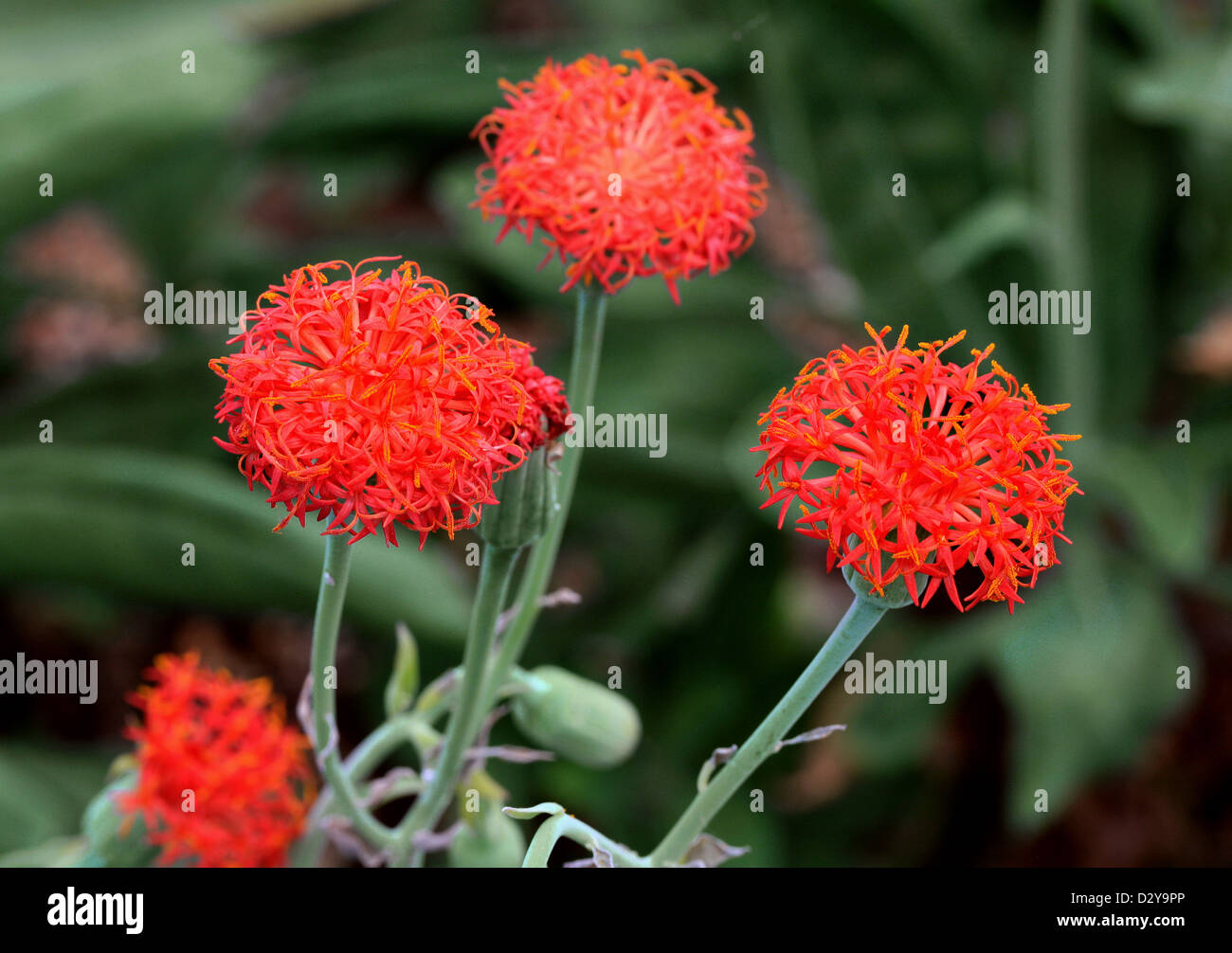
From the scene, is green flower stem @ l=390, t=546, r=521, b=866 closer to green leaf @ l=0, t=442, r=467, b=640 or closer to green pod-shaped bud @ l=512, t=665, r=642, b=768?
green pod-shaped bud @ l=512, t=665, r=642, b=768

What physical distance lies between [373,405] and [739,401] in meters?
0.67

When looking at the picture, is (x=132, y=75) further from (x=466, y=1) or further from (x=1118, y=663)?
(x=1118, y=663)

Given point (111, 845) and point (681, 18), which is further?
point (681, 18)

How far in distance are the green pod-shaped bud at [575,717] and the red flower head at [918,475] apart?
123 mm

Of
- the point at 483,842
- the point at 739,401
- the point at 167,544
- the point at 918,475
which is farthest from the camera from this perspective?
the point at 739,401

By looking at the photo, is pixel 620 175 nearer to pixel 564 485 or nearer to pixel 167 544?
pixel 564 485

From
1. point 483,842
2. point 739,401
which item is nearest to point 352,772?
point 483,842

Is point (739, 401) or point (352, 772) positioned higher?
point (739, 401)

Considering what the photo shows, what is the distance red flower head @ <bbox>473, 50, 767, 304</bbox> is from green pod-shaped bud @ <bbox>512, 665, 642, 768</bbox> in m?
0.12

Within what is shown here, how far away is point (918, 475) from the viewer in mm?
258

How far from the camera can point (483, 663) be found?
31 centimetres
